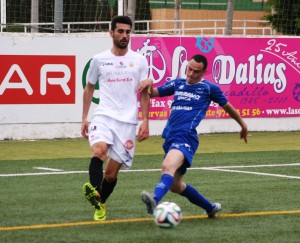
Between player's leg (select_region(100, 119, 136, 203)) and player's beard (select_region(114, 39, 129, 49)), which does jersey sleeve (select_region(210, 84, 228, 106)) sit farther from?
player's beard (select_region(114, 39, 129, 49))

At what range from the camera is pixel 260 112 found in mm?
24156

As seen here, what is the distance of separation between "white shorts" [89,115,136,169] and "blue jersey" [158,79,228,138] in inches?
17.6

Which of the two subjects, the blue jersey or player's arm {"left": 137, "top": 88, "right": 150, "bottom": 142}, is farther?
→ player's arm {"left": 137, "top": 88, "right": 150, "bottom": 142}

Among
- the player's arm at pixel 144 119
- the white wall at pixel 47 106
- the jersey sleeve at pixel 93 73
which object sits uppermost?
the jersey sleeve at pixel 93 73

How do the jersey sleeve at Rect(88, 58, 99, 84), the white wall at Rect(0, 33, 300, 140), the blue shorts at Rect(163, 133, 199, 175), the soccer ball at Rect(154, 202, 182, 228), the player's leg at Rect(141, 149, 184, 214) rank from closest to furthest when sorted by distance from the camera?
the soccer ball at Rect(154, 202, 182, 228), the player's leg at Rect(141, 149, 184, 214), the blue shorts at Rect(163, 133, 199, 175), the jersey sleeve at Rect(88, 58, 99, 84), the white wall at Rect(0, 33, 300, 140)

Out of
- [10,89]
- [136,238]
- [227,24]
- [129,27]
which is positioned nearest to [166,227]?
[136,238]

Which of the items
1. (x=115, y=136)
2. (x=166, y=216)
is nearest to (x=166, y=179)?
(x=166, y=216)

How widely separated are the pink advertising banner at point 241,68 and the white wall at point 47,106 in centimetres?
113

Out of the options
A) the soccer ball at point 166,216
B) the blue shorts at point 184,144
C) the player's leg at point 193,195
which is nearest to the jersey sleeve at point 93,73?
the blue shorts at point 184,144

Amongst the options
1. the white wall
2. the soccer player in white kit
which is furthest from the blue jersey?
the white wall

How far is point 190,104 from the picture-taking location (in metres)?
10.8

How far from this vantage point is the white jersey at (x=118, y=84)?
11.0 metres

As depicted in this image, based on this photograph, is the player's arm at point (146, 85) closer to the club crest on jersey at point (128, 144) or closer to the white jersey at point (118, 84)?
the white jersey at point (118, 84)

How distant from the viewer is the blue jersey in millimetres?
10758
